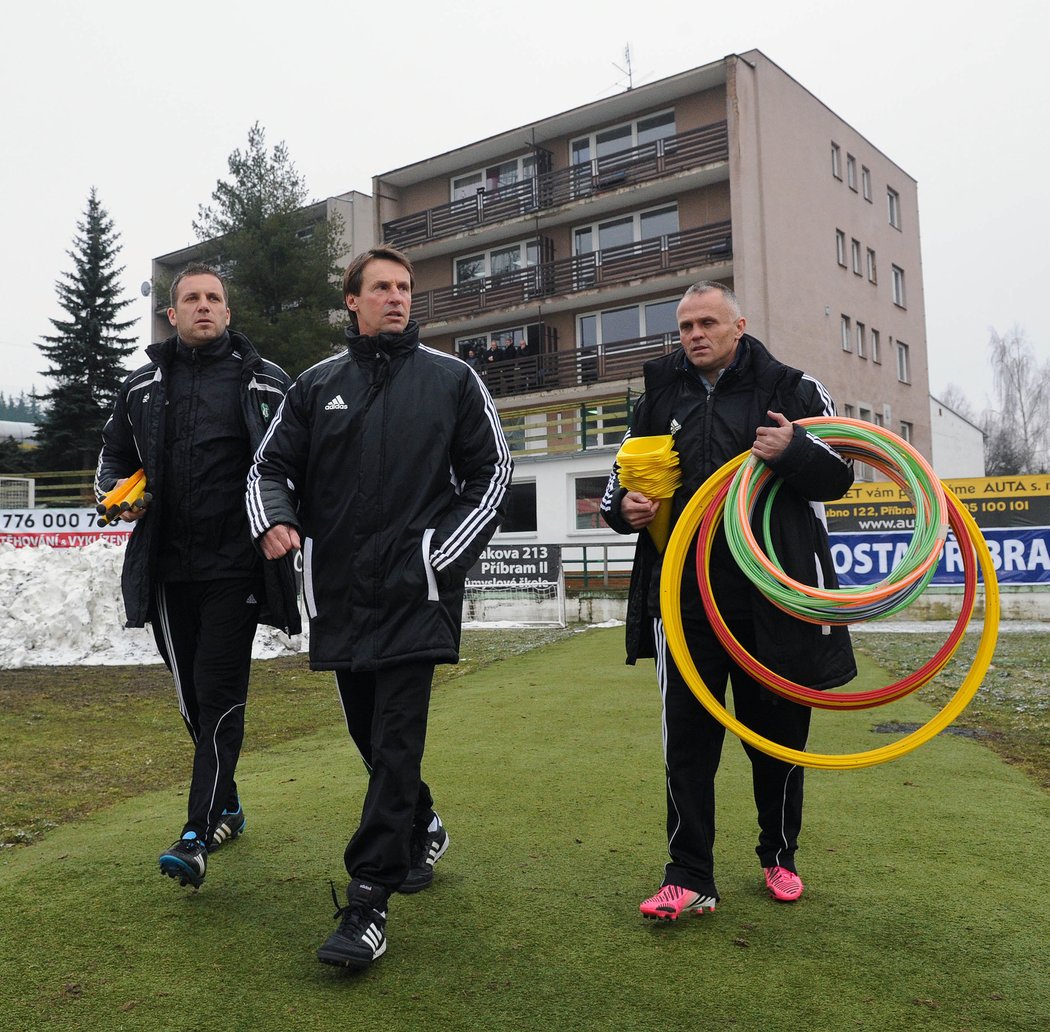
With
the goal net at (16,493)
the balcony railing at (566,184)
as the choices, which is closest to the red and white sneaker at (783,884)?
the goal net at (16,493)

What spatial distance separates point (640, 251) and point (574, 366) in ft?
12.3

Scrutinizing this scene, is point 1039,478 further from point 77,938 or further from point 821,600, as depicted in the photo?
point 77,938

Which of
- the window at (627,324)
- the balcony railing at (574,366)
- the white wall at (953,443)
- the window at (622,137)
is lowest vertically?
the white wall at (953,443)

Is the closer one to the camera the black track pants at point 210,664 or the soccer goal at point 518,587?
the black track pants at point 210,664

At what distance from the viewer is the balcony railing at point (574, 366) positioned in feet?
90.3

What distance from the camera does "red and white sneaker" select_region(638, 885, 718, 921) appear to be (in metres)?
3.08

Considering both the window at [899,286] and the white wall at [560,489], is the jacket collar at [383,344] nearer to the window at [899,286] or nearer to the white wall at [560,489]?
the white wall at [560,489]

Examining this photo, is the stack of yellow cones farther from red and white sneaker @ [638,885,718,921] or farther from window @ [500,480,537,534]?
window @ [500,480,537,534]

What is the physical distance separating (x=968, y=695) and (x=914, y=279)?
33889 mm

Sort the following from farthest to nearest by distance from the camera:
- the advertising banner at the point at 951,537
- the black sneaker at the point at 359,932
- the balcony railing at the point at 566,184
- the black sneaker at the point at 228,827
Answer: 1. the balcony railing at the point at 566,184
2. the advertising banner at the point at 951,537
3. the black sneaker at the point at 228,827
4. the black sneaker at the point at 359,932

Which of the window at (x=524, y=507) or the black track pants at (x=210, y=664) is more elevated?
the window at (x=524, y=507)

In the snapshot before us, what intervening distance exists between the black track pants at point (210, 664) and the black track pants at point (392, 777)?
66cm

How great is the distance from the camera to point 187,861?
3.25m

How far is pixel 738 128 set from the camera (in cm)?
2525
